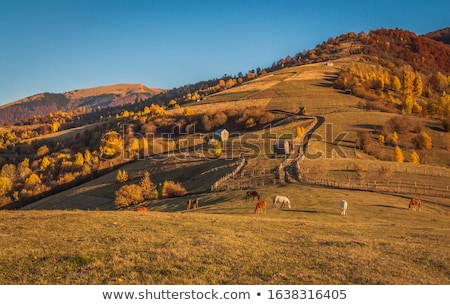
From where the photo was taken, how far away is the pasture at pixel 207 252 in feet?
43.0

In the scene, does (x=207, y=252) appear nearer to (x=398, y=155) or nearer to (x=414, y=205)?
(x=414, y=205)

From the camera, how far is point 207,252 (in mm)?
16047

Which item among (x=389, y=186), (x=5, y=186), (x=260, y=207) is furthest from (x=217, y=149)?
(x=5, y=186)

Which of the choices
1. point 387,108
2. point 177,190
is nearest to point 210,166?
point 177,190

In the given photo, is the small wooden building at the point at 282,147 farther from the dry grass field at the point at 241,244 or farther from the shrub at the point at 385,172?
the dry grass field at the point at 241,244

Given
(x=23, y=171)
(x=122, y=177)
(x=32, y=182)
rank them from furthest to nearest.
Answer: (x=23, y=171), (x=32, y=182), (x=122, y=177)

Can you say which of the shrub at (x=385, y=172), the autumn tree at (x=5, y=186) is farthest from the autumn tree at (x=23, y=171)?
the shrub at (x=385, y=172)

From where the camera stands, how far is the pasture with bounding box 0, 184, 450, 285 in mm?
13109

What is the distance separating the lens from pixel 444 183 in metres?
59.3

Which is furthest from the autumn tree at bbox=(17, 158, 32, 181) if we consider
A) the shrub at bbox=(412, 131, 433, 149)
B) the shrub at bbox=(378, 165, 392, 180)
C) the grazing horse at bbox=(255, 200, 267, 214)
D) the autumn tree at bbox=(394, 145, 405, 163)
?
the shrub at bbox=(412, 131, 433, 149)

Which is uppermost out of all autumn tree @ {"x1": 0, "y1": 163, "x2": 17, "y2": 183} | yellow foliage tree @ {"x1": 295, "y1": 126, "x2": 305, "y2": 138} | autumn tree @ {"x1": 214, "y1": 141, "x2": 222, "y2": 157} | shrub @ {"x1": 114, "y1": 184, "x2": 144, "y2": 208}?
yellow foliage tree @ {"x1": 295, "y1": 126, "x2": 305, "y2": 138}

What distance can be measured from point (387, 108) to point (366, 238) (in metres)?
129

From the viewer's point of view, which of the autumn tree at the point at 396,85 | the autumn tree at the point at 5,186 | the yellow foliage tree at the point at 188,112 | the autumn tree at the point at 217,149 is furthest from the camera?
the autumn tree at the point at 396,85

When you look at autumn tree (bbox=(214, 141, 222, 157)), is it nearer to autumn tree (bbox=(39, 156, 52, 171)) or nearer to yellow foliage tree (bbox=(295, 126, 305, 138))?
yellow foliage tree (bbox=(295, 126, 305, 138))
